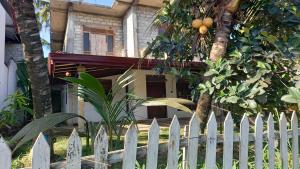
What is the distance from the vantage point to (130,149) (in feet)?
6.86

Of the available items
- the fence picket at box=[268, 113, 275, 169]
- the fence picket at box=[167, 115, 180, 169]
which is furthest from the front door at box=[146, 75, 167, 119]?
the fence picket at box=[167, 115, 180, 169]

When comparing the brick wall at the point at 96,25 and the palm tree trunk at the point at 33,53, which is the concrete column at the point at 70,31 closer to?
the brick wall at the point at 96,25

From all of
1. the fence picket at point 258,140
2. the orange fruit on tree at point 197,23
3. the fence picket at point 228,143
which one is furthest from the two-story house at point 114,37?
the fence picket at point 228,143

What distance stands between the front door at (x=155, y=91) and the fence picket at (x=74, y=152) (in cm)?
1299

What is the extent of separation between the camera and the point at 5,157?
1.60 metres

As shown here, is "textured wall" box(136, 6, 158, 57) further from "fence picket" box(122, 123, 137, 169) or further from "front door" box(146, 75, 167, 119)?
"fence picket" box(122, 123, 137, 169)

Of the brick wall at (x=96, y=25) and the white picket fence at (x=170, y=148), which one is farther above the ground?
the brick wall at (x=96, y=25)

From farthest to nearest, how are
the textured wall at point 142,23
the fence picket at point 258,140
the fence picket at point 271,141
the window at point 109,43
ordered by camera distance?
the window at point 109,43
the textured wall at point 142,23
the fence picket at point 271,141
the fence picket at point 258,140

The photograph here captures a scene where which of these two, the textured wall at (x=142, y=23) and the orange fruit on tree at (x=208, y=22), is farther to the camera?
the textured wall at (x=142, y=23)

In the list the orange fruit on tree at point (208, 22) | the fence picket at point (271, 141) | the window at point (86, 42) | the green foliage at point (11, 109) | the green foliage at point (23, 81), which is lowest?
the fence picket at point (271, 141)

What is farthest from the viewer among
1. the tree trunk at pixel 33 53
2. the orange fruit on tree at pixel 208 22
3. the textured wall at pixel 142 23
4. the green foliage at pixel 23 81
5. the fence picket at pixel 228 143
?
the textured wall at pixel 142 23

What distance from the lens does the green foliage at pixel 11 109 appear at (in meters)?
9.81

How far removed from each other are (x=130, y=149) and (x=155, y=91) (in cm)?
1310

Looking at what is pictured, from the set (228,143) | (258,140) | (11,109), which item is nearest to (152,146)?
(228,143)
